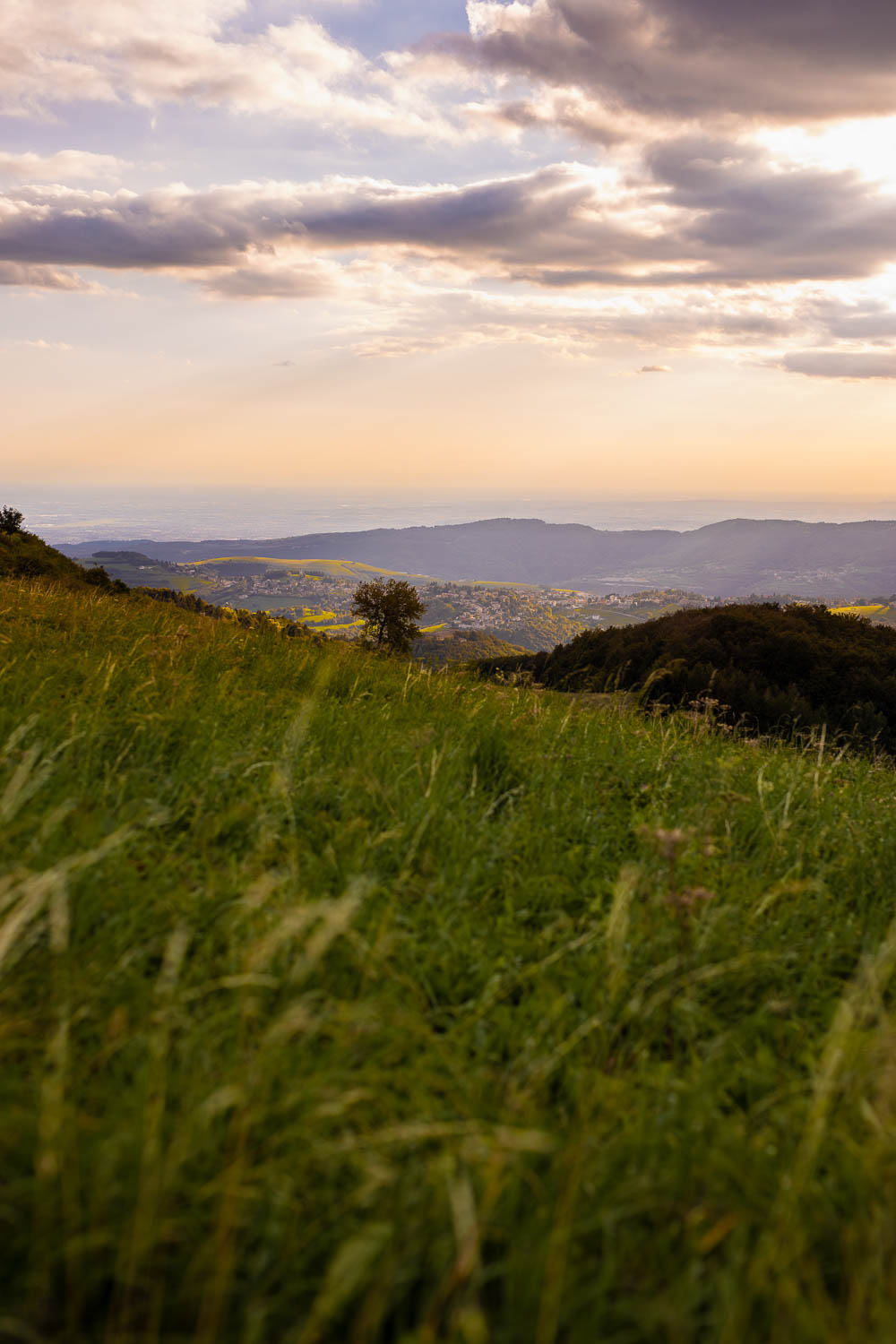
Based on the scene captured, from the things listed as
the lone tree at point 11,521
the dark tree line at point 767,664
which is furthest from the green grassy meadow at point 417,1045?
the lone tree at point 11,521

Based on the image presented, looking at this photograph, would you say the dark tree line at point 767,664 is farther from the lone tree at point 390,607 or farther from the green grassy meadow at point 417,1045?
the lone tree at point 390,607

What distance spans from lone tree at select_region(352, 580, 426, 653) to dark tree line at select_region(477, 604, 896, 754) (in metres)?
17.4

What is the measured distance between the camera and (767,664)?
20609 mm

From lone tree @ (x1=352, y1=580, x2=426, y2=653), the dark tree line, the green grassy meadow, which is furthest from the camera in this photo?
lone tree @ (x1=352, y1=580, x2=426, y2=653)

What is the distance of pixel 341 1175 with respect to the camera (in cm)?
231

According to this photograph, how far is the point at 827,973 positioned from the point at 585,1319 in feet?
8.99

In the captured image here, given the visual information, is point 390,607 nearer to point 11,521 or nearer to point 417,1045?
point 11,521

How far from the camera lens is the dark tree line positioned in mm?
16422

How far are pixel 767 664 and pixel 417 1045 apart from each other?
777 inches

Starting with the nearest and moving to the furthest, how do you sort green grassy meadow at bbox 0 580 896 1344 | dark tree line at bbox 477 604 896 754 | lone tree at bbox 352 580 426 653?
green grassy meadow at bbox 0 580 896 1344
dark tree line at bbox 477 604 896 754
lone tree at bbox 352 580 426 653

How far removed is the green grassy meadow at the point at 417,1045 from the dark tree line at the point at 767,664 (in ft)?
30.1

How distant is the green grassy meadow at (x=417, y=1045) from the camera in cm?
195

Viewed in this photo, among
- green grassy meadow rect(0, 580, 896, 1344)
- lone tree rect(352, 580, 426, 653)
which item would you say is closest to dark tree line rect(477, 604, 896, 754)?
green grassy meadow rect(0, 580, 896, 1344)

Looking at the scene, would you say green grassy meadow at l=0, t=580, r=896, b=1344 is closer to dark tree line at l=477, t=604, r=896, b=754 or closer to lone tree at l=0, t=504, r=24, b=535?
dark tree line at l=477, t=604, r=896, b=754
